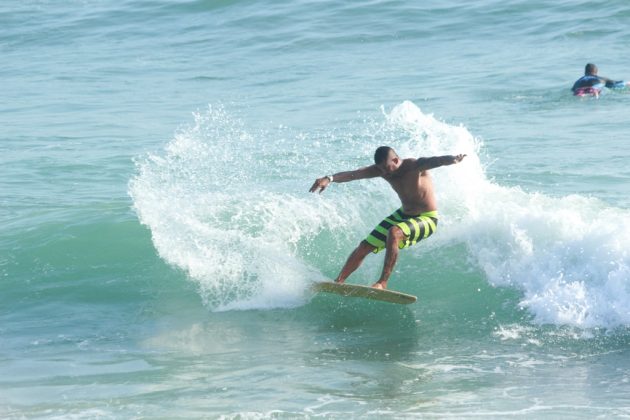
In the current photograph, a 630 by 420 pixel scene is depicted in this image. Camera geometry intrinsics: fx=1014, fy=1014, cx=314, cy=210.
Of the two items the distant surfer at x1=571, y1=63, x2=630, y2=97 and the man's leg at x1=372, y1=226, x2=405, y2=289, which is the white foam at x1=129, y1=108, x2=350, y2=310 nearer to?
the man's leg at x1=372, y1=226, x2=405, y2=289

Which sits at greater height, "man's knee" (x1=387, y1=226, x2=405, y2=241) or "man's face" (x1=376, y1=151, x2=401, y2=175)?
"man's face" (x1=376, y1=151, x2=401, y2=175)

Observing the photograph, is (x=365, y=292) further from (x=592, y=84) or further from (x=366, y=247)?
(x=592, y=84)

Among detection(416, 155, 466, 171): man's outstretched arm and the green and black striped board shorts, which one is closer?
detection(416, 155, 466, 171): man's outstretched arm

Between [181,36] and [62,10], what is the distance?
21.0 feet

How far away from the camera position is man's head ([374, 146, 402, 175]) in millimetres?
9023

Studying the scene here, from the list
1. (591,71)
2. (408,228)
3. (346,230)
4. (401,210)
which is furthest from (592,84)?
(408,228)

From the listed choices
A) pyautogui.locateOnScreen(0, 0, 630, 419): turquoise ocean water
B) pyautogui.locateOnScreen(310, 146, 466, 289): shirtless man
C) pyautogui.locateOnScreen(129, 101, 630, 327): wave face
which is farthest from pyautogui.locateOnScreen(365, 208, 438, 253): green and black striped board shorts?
pyautogui.locateOnScreen(129, 101, 630, 327): wave face

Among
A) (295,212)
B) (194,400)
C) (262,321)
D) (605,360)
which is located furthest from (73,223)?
(605,360)

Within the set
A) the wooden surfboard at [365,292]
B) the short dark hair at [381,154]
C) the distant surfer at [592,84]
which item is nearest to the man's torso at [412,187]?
the short dark hair at [381,154]

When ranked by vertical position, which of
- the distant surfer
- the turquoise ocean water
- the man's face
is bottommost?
the turquoise ocean water

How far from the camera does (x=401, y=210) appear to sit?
9422 mm

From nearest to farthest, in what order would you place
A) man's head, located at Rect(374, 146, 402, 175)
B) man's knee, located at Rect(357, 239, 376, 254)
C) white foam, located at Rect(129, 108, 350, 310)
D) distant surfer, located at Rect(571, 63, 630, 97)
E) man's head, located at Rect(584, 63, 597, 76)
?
1. man's head, located at Rect(374, 146, 402, 175)
2. man's knee, located at Rect(357, 239, 376, 254)
3. white foam, located at Rect(129, 108, 350, 310)
4. distant surfer, located at Rect(571, 63, 630, 97)
5. man's head, located at Rect(584, 63, 597, 76)

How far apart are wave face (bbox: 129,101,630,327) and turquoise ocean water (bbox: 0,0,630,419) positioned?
→ 0.03 metres

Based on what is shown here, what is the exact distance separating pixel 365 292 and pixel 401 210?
853 millimetres
